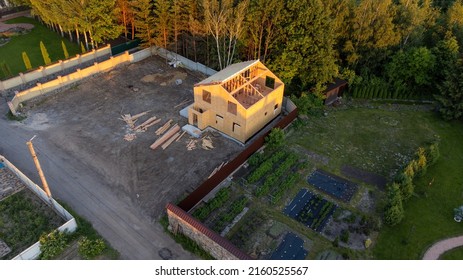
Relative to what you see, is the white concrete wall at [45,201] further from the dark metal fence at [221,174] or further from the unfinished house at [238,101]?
the unfinished house at [238,101]

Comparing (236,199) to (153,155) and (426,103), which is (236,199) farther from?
(426,103)

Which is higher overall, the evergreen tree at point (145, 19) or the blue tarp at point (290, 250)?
the evergreen tree at point (145, 19)

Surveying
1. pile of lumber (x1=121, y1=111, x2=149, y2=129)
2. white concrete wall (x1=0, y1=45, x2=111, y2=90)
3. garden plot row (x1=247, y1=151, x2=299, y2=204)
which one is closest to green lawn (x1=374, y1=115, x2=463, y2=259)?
garden plot row (x1=247, y1=151, x2=299, y2=204)

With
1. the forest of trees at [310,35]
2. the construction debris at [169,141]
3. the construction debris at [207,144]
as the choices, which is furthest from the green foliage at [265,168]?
the forest of trees at [310,35]

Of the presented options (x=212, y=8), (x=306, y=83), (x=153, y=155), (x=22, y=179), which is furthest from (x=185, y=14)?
(x=22, y=179)

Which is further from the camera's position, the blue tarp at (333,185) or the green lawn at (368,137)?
the green lawn at (368,137)

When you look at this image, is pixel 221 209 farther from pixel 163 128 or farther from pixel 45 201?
pixel 45 201
